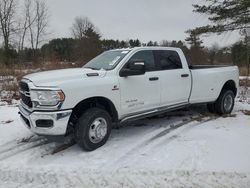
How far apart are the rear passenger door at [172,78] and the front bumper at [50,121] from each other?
2491mm

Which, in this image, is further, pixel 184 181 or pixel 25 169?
pixel 25 169

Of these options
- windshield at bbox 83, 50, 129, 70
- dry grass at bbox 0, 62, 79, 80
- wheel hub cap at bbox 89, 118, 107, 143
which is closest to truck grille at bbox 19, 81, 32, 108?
A: wheel hub cap at bbox 89, 118, 107, 143

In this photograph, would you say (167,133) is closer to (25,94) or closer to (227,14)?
(25,94)

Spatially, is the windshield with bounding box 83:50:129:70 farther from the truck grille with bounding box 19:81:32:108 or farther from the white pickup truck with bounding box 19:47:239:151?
the truck grille with bounding box 19:81:32:108

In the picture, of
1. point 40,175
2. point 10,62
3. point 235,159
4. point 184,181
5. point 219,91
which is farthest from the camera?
point 10,62

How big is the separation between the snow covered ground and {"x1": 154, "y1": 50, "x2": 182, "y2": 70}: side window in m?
1.42

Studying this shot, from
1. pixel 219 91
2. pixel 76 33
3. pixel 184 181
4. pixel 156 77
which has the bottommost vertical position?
pixel 184 181

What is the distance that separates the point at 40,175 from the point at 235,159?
3160mm

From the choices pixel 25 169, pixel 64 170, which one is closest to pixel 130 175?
pixel 64 170

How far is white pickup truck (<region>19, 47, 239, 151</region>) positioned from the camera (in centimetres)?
483

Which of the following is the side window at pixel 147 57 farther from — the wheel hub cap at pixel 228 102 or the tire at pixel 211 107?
the wheel hub cap at pixel 228 102

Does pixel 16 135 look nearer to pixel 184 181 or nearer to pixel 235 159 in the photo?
pixel 184 181

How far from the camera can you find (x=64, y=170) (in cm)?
450

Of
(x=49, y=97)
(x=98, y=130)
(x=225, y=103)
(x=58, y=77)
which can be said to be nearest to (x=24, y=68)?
(x=225, y=103)
